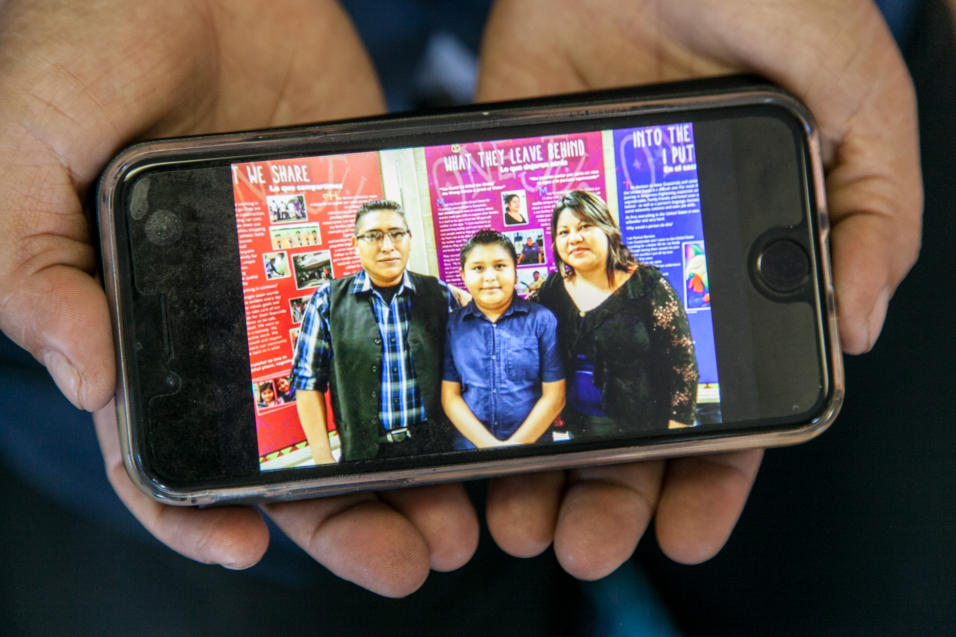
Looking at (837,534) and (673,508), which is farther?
(837,534)

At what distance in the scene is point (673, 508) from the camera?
0.52 m

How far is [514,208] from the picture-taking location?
0.49 meters

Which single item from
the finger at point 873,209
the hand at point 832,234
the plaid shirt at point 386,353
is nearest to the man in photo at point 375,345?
the plaid shirt at point 386,353

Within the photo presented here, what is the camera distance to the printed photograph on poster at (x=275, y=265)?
0.48 metres

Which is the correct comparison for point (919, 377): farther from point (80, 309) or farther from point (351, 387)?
point (80, 309)

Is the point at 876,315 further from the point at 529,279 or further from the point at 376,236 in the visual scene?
the point at 376,236

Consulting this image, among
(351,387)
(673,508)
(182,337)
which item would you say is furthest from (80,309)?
(673,508)

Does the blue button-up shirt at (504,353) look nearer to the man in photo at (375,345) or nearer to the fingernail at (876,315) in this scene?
the man in photo at (375,345)

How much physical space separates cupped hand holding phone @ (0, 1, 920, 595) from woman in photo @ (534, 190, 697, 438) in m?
0.07

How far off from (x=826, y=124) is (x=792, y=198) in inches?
3.1

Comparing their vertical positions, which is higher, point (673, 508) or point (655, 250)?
point (655, 250)

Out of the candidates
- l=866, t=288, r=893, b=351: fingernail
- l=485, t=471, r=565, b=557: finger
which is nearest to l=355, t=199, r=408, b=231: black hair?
l=485, t=471, r=565, b=557: finger

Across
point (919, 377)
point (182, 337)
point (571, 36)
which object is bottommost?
point (919, 377)

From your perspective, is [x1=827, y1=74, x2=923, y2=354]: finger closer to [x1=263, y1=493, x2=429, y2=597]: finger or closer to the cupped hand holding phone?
the cupped hand holding phone
